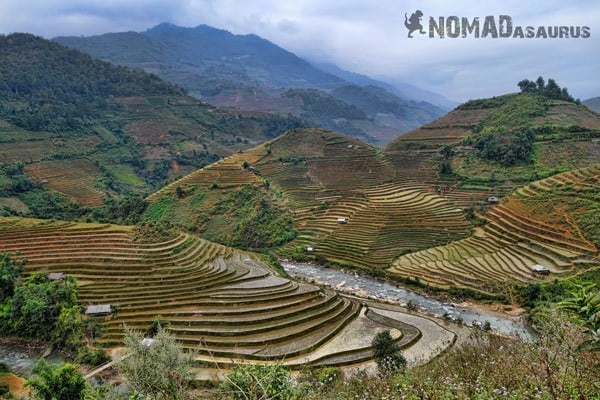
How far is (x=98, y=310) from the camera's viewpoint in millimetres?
27500

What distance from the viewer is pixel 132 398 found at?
825 centimetres

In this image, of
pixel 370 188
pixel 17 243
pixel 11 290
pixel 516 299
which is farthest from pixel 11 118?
pixel 516 299

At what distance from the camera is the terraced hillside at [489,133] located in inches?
2035

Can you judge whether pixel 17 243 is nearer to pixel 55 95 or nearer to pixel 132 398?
pixel 132 398

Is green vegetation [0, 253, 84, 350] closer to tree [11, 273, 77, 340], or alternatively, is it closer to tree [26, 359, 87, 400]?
tree [11, 273, 77, 340]

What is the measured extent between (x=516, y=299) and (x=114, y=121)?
314 ft

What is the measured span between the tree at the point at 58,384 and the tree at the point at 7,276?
48.4 ft

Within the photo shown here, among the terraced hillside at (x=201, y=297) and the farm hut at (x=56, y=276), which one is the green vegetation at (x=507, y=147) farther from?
the farm hut at (x=56, y=276)

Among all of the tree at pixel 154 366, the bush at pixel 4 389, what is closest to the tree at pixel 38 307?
the bush at pixel 4 389

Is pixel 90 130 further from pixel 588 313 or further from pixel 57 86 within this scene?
pixel 588 313

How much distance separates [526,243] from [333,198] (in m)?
25.4

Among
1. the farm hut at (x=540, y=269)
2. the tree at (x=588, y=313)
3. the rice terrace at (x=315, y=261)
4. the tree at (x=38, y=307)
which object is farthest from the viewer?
the farm hut at (x=540, y=269)

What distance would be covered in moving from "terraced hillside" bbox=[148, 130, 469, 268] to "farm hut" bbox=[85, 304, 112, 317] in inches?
901

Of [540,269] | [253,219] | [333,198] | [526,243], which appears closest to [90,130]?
[253,219]
